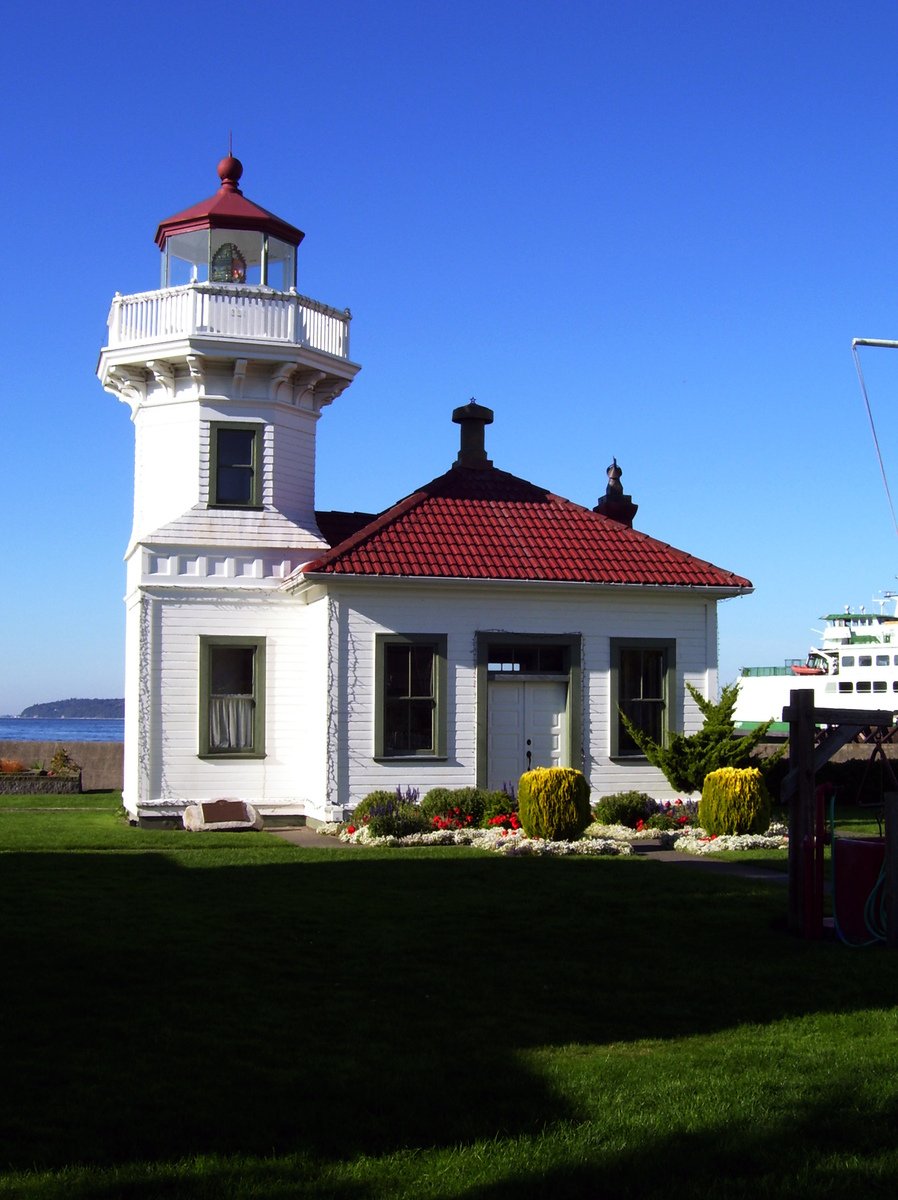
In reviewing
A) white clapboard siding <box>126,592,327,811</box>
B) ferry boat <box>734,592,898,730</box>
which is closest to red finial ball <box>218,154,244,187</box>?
white clapboard siding <box>126,592,327,811</box>

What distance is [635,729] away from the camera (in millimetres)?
21547

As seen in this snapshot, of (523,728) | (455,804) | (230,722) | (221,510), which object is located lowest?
(455,804)

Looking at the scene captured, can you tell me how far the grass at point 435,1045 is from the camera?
5.53 metres

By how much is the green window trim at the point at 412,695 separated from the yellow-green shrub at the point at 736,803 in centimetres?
431

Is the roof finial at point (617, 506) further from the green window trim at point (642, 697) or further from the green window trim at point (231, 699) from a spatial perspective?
the green window trim at point (231, 699)

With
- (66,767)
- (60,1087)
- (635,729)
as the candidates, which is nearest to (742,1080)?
(60,1087)

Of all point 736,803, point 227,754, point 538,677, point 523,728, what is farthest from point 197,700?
point 736,803

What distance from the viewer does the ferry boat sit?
6494 centimetres

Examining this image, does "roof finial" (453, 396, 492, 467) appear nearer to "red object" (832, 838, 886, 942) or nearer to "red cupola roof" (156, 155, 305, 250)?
"red cupola roof" (156, 155, 305, 250)

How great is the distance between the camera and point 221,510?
21.6m

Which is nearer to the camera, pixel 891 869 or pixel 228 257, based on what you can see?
pixel 891 869

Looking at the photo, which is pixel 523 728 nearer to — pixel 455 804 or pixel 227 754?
pixel 455 804

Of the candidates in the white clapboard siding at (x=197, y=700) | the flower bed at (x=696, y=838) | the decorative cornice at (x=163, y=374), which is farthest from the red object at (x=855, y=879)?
the decorative cornice at (x=163, y=374)

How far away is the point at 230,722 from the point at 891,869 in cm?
1307
